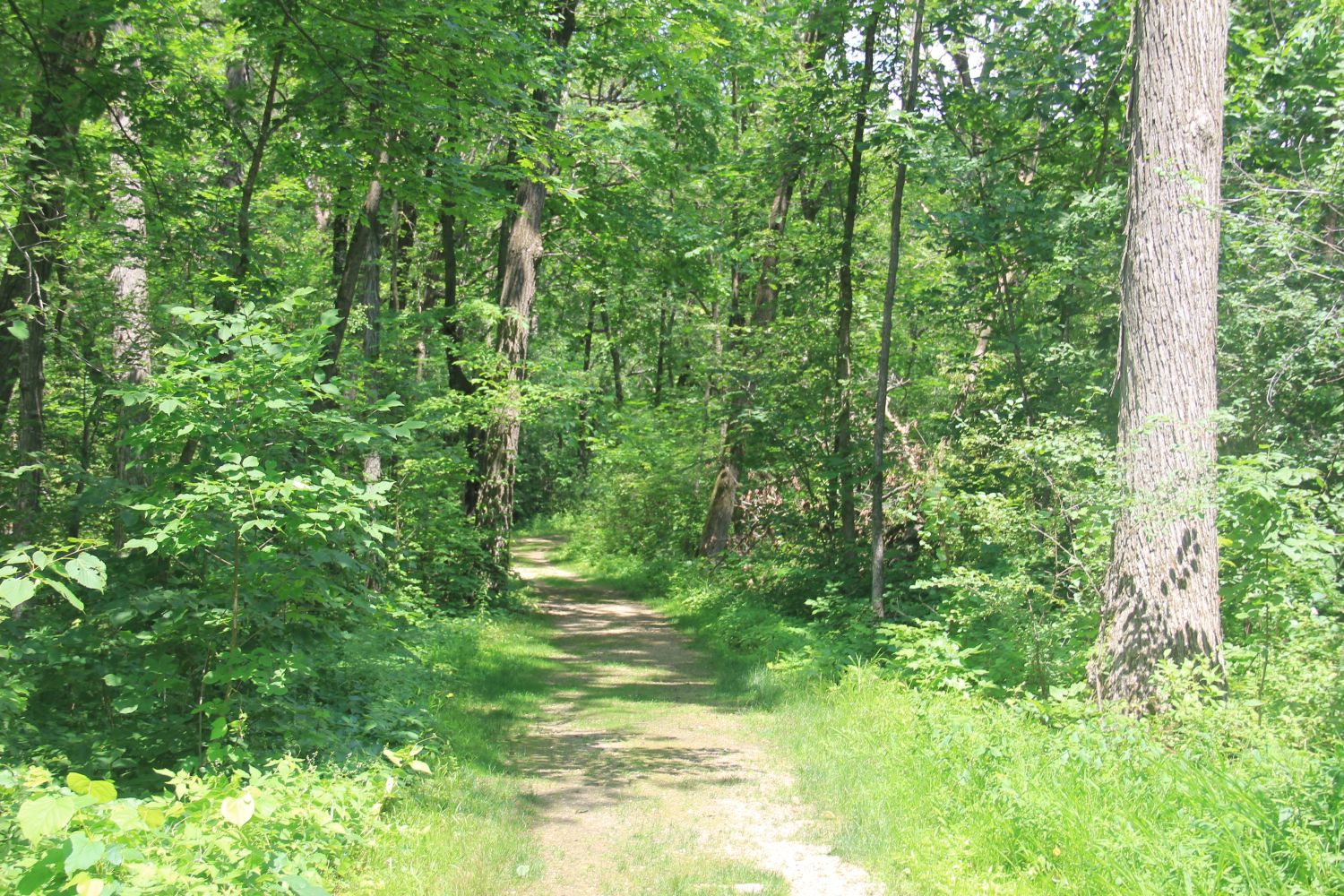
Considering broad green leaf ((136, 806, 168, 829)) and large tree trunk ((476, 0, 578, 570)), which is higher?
large tree trunk ((476, 0, 578, 570))

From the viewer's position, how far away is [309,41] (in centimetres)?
722

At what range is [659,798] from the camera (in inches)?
252

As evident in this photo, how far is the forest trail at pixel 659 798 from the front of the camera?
4.96 meters

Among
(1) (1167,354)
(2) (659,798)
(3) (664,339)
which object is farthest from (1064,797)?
(3) (664,339)

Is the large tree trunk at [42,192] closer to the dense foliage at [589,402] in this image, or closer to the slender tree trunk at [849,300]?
the dense foliage at [589,402]

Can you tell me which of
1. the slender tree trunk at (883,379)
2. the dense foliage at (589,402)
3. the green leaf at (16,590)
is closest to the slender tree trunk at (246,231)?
the dense foliage at (589,402)

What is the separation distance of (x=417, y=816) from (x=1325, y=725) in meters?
5.13

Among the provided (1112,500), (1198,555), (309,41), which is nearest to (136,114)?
(309,41)

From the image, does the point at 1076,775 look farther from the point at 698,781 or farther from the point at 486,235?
the point at 486,235

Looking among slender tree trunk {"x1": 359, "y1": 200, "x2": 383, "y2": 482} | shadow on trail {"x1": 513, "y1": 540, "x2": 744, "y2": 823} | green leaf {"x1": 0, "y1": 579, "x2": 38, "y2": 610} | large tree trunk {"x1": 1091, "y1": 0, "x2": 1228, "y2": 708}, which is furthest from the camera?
slender tree trunk {"x1": 359, "y1": 200, "x2": 383, "y2": 482}

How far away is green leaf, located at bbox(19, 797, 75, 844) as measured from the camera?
255 centimetres

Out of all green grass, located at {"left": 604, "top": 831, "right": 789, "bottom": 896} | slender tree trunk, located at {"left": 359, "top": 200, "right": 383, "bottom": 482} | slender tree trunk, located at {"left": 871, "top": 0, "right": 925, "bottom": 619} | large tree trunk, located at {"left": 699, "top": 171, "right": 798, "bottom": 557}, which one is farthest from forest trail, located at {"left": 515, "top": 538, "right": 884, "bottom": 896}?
large tree trunk, located at {"left": 699, "top": 171, "right": 798, "bottom": 557}

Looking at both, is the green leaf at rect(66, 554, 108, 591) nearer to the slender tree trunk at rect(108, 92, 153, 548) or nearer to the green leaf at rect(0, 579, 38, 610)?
the green leaf at rect(0, 579, 38, 610)

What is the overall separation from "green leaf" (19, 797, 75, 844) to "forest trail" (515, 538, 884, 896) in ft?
8.85
